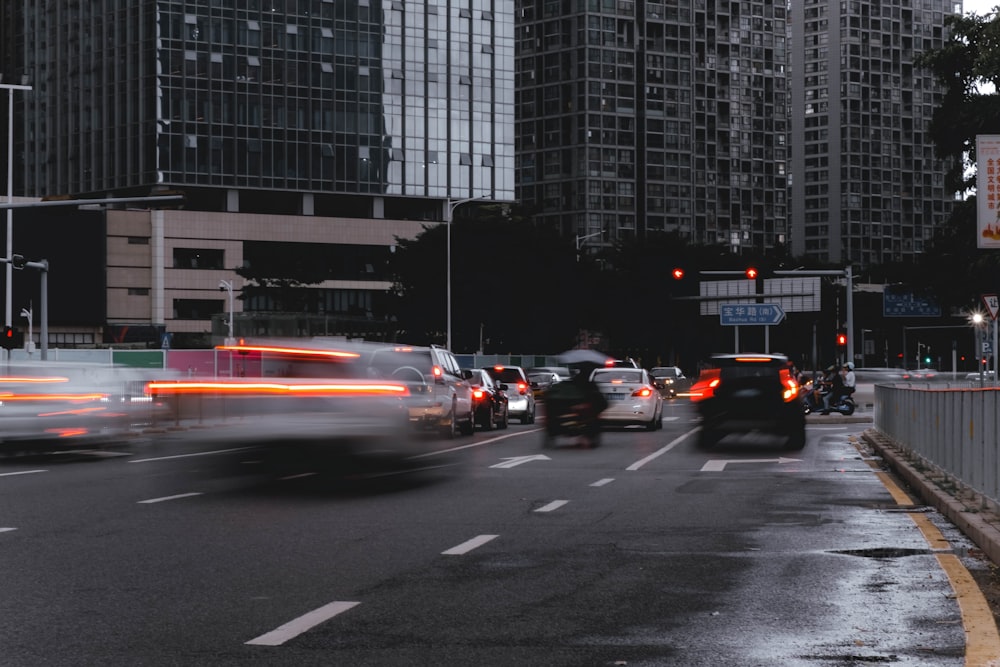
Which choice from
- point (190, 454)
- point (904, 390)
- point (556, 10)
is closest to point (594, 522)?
point (904, 390)

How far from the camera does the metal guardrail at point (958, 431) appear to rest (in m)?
13.5

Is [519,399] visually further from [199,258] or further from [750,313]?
[199,258]

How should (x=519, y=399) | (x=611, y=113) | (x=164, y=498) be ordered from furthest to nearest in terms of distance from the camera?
(x=611, y=113) → (x=519, y=399) → (x=164, y=498)

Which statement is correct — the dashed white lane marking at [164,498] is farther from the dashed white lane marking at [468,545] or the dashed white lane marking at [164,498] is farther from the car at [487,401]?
the car at [487,401]

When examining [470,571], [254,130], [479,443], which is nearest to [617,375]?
[479,443]

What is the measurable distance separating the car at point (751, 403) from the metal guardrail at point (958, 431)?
296 centimetres

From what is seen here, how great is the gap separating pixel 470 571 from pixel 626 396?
24072mm

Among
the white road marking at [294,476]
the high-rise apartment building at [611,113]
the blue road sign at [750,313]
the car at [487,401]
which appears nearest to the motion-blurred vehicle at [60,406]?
the white road marking at [294,476]

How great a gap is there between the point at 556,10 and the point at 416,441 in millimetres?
172179

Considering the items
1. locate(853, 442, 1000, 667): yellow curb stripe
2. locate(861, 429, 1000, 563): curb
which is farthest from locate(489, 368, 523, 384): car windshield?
locate(853, 442, 1000, 667): yellow curb stripe

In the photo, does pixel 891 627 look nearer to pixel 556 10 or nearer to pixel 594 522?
pixel 594 522

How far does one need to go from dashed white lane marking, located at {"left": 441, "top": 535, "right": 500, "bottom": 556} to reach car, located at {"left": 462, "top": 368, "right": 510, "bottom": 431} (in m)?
21.1

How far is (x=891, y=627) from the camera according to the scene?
8156 mm

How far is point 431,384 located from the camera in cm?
2689
